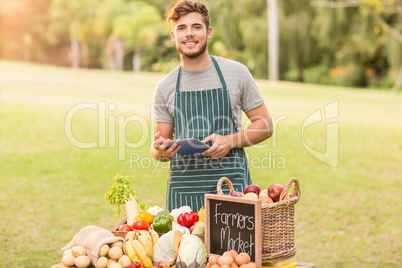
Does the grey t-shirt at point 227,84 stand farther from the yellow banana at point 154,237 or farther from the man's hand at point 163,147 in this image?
the yellow banana at point 154,237

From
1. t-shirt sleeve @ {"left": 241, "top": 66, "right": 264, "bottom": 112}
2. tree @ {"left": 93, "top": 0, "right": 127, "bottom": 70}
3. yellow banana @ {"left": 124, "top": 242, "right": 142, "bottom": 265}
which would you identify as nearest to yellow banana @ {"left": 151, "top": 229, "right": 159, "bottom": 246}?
yellow banana @ {"left": 124, "top": 242, "right": 142, "bottom": 265}

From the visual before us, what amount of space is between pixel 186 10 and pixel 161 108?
0.65 metres

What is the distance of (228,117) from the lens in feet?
11.5

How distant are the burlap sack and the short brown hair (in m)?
1.29

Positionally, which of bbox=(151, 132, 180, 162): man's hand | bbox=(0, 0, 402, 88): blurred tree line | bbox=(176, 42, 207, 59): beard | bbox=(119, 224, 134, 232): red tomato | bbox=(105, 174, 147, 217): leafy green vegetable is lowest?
bbox=(119, 224, 134, 232): red tomato

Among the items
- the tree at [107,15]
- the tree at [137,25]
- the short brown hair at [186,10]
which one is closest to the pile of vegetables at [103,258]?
the short brown hair at [186,10]

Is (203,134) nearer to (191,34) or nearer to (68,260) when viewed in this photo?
(191,34)

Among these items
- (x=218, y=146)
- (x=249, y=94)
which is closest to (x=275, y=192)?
(x=218, y=146)

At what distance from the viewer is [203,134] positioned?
3502mm

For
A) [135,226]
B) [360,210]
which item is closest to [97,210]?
[360,210]

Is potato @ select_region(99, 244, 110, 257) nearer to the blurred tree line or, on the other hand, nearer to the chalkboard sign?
the chalkboard sign

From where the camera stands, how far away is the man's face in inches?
129

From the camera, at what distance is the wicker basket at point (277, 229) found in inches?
109

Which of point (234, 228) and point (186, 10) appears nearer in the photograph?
point (234, 228)
